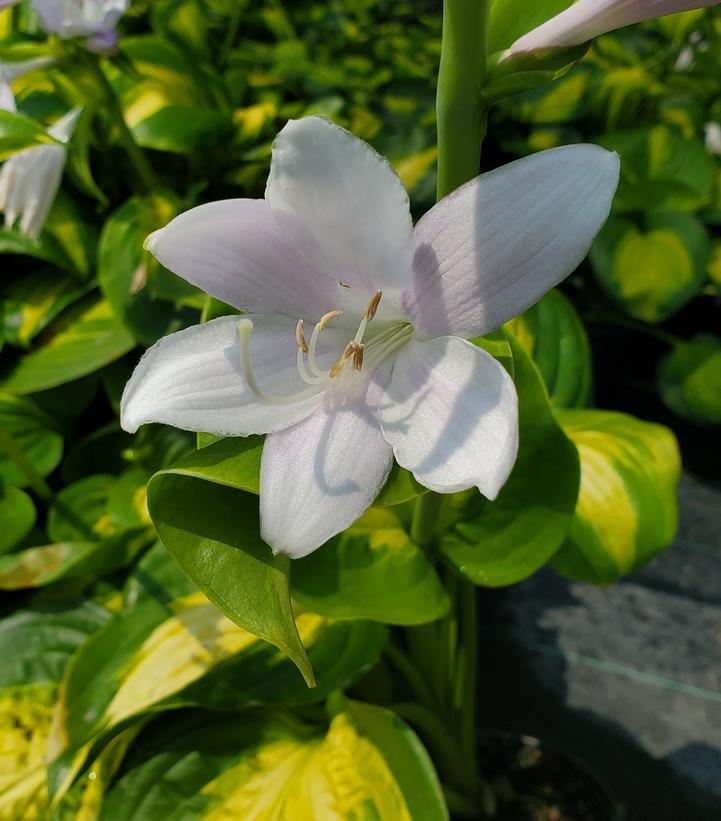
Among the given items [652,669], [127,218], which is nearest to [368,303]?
[127,218]

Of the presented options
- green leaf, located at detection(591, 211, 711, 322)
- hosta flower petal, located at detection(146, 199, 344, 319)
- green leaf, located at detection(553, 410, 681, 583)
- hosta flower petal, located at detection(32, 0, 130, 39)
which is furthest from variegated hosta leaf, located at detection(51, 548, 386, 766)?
green leaf, located at detection(591, 211, 711, 322)

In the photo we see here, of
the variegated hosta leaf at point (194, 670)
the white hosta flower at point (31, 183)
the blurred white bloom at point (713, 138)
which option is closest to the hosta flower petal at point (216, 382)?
the variegated hosta leaf at point (194, 670)

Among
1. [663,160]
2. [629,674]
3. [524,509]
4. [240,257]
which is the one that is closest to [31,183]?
[240,257]

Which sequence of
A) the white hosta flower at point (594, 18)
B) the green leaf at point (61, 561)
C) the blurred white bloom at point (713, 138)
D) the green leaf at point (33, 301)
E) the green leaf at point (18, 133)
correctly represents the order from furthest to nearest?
the blurred white bloom at point (713, 138), the green leaf at point (33, 301), the green leaf at point (61, 561), the green leaf at point (18, 133), the white hosta flower at point (594, 18)

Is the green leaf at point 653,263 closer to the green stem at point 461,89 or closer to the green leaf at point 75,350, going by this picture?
the green leaf at point 75,350

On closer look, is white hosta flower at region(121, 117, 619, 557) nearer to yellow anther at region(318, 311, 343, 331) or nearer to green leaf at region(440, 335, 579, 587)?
yellow anther at region(318, 311, 343, 331)

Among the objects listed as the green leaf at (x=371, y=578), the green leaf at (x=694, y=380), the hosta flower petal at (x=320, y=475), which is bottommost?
the green leaf at (x=694, y=380)

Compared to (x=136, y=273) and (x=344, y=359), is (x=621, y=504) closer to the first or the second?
(x=344, y=359)
